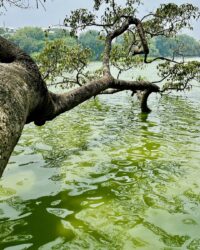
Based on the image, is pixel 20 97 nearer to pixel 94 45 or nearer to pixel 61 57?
pixel 61 57

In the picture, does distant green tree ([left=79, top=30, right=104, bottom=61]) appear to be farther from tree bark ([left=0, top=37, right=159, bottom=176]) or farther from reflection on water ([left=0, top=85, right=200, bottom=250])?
tree bark ([left=0, top=37, right=159, bottom=176])

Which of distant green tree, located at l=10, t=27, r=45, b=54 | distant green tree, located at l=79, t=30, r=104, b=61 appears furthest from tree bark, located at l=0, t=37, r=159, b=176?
distant green tree, located at l=10, t=27, r=45, b=54

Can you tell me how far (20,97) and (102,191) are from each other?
393 cm

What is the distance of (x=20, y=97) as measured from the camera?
3.92 metres

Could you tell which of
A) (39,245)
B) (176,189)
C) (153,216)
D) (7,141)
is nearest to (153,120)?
(176,189)

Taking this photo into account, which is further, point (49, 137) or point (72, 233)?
point (49, 137)

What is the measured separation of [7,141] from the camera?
3.01 m

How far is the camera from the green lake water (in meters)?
5.40

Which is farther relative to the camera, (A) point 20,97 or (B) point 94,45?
A: (B) point 94,45

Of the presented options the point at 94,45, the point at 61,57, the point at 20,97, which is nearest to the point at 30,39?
the point at 94,45

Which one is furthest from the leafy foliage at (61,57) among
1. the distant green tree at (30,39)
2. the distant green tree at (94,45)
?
the distant green tree at (30,39)

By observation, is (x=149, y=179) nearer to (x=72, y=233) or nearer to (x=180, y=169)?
(x=180, y=169)

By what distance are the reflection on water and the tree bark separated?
1.67 meters

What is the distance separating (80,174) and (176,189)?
7.59ft
